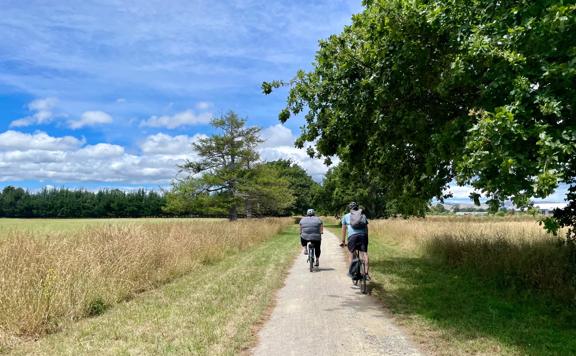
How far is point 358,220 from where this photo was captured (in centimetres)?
1093

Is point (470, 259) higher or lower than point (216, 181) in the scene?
lower

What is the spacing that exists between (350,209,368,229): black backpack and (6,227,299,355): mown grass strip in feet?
8.52

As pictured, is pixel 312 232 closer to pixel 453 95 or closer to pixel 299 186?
pixel 453 95

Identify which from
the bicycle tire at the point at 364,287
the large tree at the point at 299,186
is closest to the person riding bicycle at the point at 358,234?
the bicycle tire at the point at 364,287

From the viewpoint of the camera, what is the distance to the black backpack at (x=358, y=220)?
10922 millimetres

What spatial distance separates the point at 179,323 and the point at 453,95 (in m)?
7.50

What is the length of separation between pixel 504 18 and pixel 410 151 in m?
6.70

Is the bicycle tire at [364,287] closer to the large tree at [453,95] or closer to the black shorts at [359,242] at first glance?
the black shorts at [359,242]

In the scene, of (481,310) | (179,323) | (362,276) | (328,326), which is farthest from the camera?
(362,276)

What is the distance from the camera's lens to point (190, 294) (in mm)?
10117

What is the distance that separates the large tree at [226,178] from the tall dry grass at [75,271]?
23.7 meters

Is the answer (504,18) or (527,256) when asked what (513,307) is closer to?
(527,256)

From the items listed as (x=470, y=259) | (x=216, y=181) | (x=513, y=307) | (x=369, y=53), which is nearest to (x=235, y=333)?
(x=513, y=307)

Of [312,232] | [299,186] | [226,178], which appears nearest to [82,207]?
[299,186]
